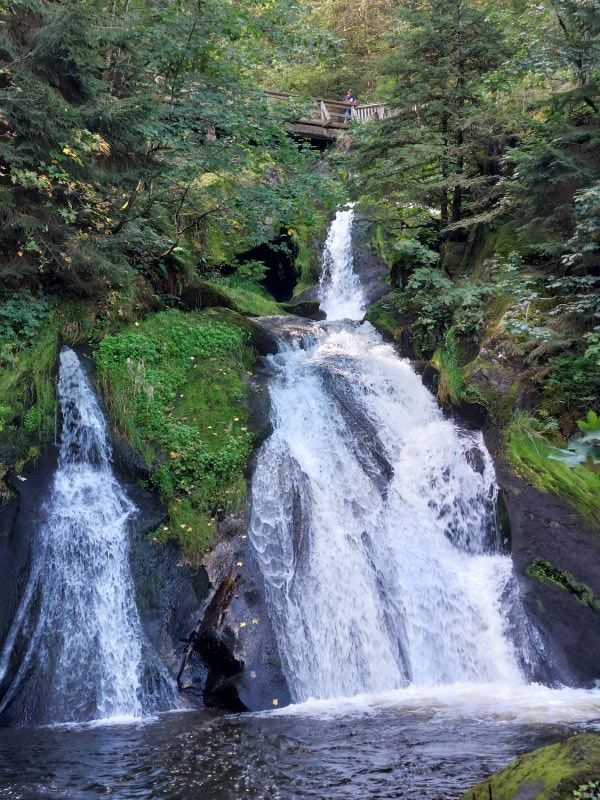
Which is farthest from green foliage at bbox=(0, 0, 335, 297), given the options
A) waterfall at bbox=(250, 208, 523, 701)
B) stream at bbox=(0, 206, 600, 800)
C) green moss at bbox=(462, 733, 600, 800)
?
green moss at bbox=(462, 733, 600, 800)

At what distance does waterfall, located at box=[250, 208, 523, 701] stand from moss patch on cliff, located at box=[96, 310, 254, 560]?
0.61 m

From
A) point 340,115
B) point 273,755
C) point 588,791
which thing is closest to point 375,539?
point 273,755

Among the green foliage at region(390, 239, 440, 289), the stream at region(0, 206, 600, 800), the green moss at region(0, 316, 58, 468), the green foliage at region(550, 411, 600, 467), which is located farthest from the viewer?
the green foliage at region(390, 239, 440, 289)

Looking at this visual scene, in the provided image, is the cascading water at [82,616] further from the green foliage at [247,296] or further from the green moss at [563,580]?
the green foliage at [247,296]

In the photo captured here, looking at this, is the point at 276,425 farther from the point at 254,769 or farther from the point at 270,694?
the point at 254,769

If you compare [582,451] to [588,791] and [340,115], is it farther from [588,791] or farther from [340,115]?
[340,115]

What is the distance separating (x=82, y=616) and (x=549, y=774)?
5.66 meters

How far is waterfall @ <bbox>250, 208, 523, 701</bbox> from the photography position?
7.45m

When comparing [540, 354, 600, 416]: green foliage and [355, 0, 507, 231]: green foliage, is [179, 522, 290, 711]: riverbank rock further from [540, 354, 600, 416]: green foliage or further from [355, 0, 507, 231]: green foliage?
[355, 0, 507, 231]: green foliage

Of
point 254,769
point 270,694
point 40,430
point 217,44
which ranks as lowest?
point 254,769

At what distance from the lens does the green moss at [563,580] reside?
7801 mm

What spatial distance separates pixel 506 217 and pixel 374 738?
10.3 metres

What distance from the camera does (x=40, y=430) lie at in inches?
313

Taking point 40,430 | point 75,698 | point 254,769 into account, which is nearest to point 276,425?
point 40,430
